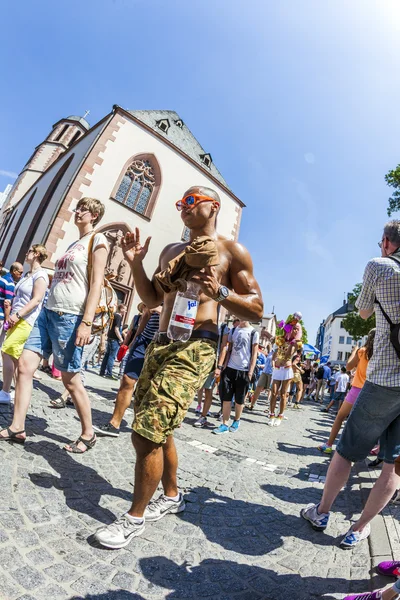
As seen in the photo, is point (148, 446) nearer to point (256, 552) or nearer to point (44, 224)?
point (256, 552)

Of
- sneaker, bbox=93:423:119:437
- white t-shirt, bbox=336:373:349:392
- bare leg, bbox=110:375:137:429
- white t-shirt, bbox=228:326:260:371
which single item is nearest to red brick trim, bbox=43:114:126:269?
white t-shirt, bbox=228:326:260:371

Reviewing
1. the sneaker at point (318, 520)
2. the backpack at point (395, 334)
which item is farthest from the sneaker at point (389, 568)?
Answer: the backpack at point (395, 334)

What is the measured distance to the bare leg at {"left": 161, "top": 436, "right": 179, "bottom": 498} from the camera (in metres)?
2.31

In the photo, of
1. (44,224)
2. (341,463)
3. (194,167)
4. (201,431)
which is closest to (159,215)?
(194,167)

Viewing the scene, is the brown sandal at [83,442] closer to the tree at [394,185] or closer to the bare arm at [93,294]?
the bare arm at [93,294]

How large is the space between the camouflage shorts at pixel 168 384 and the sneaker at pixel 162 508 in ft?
2.26

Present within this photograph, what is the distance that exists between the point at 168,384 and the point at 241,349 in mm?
4424

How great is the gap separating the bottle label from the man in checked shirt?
46.5 inches

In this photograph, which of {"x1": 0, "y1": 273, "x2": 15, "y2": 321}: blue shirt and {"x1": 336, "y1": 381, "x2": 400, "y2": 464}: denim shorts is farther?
{"x1": 0, "y1": 273, "x2": 15, "y2": 321}: blue shirt

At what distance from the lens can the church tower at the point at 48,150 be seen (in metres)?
35.8

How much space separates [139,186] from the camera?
2066cm

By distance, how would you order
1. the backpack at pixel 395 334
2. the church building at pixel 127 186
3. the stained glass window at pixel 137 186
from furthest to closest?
the stained glass window at pixel 137 186, the church building at pixel 127 186, the backpack at pixel 395 334

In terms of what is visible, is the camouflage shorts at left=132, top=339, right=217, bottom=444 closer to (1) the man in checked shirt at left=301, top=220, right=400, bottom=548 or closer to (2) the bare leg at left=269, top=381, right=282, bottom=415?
(1) the man in checked shirt at left=301, top=220, right=400, bottom=548

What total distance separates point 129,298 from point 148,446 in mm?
18562
